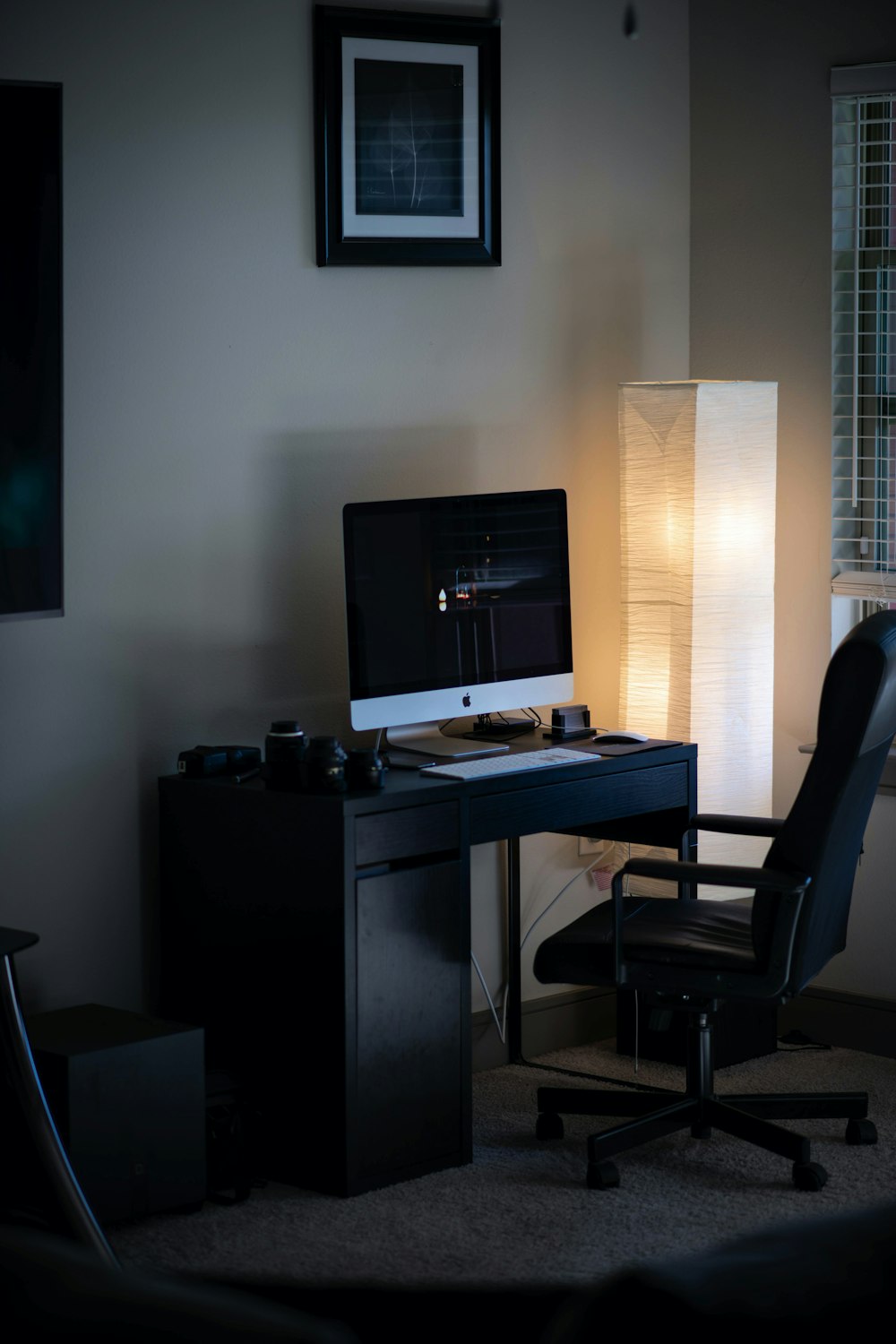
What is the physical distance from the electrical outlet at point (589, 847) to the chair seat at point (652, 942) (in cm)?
73

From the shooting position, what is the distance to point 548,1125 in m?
3.30

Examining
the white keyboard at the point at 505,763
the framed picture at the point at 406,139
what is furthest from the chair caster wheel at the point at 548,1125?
the framed picture at the point at 406,139

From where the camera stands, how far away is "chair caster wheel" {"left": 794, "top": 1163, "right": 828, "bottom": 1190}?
9.83 ft

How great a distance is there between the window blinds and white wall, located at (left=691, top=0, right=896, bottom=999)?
0.11ft

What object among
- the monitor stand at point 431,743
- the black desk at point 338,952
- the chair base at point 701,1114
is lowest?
the chair base at point 701,1114

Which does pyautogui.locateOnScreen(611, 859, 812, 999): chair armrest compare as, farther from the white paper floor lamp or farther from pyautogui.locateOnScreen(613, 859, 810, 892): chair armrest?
the white paper floor lamp

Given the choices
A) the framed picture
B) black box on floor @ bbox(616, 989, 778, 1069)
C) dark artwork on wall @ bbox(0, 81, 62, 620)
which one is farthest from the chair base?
the framed picture

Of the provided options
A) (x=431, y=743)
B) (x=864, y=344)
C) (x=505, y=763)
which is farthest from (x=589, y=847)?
(x=864, y=344)

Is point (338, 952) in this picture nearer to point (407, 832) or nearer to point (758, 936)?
point (407, 832)

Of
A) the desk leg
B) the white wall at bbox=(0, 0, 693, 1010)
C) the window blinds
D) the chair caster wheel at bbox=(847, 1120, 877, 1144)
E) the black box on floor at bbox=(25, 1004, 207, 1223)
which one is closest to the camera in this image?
the black box on floor at bbox=(25, 1004, 207, 1223)

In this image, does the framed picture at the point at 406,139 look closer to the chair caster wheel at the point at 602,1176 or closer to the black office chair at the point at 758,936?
the black office chair at the point at 758,936

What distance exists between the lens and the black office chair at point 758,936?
2.82 meters

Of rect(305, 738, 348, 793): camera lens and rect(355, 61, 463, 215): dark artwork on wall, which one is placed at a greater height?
rect(355, 61, 463, 215): dark artwork on wall

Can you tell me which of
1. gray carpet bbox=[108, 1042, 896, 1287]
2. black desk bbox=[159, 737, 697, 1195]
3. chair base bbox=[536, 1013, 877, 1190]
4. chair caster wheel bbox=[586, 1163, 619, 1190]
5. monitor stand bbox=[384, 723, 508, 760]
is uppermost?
monitor stand bbox=[384, 723, 508, 760]
